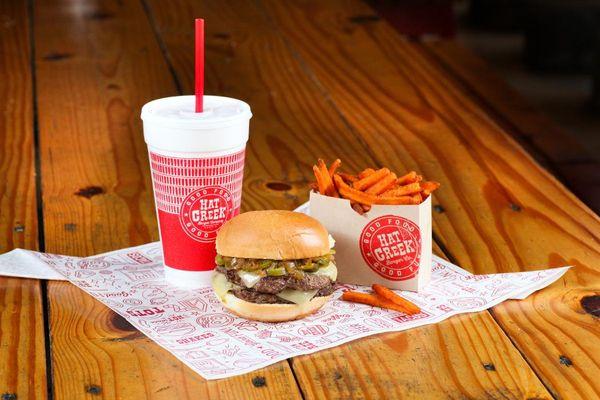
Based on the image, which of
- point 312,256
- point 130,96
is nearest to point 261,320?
point 312,256

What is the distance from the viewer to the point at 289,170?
1.96 meters

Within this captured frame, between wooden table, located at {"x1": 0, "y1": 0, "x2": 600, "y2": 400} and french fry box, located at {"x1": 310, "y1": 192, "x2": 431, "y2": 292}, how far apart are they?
111 mm

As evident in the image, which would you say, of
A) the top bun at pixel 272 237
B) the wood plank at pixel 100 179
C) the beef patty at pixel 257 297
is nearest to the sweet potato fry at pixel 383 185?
the top bun at pixel 272 237

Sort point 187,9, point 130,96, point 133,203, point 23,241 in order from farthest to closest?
point 187,9
point 130,96
point 133,203
point 23,241

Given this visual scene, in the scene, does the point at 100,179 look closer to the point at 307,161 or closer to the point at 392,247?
the point at 307,161

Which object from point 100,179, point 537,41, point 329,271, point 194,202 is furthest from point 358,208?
point 537,41

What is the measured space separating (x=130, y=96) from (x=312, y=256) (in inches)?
43.0

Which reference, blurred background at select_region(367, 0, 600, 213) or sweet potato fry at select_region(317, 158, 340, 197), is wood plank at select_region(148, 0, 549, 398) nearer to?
sweet potato fry at select_region(317, 158, 340, 197)

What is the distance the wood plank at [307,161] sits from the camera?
1.23 meters

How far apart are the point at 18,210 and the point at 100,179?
19 cm

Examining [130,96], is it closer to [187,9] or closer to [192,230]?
[187,9]

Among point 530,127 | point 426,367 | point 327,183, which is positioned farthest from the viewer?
point 530,127

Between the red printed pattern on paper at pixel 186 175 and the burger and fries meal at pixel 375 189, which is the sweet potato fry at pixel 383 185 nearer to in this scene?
the burger and fries meal at pixel 375 189

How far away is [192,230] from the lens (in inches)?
57.6
